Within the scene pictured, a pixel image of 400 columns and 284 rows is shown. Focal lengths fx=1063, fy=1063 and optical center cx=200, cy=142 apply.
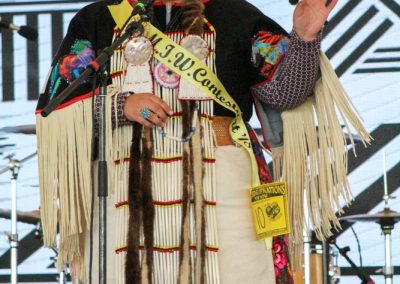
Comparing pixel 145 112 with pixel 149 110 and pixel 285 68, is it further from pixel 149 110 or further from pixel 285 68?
pixel 285 68

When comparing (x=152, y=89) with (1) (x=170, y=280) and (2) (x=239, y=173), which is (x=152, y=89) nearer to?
(2) (x=239, y=173)

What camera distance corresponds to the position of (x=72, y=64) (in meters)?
3.10

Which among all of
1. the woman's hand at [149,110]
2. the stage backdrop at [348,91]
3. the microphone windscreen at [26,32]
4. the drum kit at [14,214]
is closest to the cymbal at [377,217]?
the stage backdrop at [348,91]

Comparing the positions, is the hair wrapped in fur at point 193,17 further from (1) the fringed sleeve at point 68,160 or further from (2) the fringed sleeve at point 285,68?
(1) the fringed sleeve at point 68,160

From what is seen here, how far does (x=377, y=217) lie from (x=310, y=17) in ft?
9.51

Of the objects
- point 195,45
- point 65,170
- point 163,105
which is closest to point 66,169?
point 65,170

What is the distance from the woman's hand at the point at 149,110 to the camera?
115 inches

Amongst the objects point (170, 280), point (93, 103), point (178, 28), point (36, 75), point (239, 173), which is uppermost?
point (36, 75)

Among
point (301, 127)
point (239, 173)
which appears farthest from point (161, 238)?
point (301, 127)

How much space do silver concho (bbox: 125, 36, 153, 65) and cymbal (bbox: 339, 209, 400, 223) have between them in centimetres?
282

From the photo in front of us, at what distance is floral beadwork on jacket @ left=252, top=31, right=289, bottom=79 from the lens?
304cm

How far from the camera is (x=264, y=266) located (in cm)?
299

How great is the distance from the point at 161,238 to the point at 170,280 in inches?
4.7

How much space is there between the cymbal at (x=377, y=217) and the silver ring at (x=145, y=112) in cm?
288
